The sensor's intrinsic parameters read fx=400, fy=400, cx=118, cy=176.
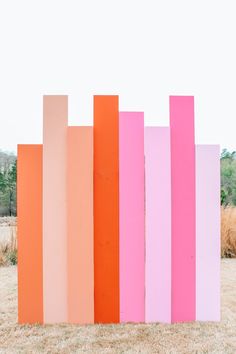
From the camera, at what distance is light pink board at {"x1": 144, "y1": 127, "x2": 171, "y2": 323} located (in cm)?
307

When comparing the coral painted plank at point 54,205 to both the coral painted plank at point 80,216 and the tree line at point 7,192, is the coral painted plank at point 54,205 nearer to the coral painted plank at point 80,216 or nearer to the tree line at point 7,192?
the coral painted plank at point 80,216

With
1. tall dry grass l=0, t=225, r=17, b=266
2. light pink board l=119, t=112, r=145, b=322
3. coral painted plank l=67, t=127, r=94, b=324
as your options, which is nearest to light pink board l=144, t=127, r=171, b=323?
light pink board l=119, t=112, r=145, b=322

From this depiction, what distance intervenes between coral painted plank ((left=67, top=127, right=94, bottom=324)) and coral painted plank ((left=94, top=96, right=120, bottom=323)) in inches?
1.9

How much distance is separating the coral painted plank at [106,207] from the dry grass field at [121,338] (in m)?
0.22

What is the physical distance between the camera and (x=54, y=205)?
3062mm

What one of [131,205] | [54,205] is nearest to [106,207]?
[131,205]

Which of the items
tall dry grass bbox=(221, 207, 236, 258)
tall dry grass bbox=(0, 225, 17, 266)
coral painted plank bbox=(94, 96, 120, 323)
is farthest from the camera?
tall dry grass bbox=(221, 207, 236, 258)

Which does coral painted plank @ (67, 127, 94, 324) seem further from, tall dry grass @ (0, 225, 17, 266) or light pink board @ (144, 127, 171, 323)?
tall dry grass @ (0, 225, 17, 266)

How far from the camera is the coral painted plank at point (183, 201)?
3088mm

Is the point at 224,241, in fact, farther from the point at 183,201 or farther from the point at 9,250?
the point at 183,201

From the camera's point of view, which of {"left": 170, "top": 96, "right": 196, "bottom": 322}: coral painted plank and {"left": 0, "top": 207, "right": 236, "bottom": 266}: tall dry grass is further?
{"left": 0, "top": 207, "right": 236, "bottom": 266}: tall dry grass

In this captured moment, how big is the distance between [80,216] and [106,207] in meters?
0.21

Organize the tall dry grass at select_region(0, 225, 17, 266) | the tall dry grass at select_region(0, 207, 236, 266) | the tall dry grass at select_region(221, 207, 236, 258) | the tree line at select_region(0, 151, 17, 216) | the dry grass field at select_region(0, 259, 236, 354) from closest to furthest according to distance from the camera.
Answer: the dry grass field at select_region(0, 259, 236, 354)
the tall dry grass at select_region(0, 225, 17, 266)
the tall dry grass at select_region(0, 207, 236, 266)
the tall dry grass at select_region(221, 207, 236, 258)
the tree line at select_region(0, 151, 17, 216)

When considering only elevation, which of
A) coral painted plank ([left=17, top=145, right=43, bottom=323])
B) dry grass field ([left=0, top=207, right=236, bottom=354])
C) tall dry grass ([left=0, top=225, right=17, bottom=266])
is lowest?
dry grass field ([left=0, top=207, right=236, bottom=354])
